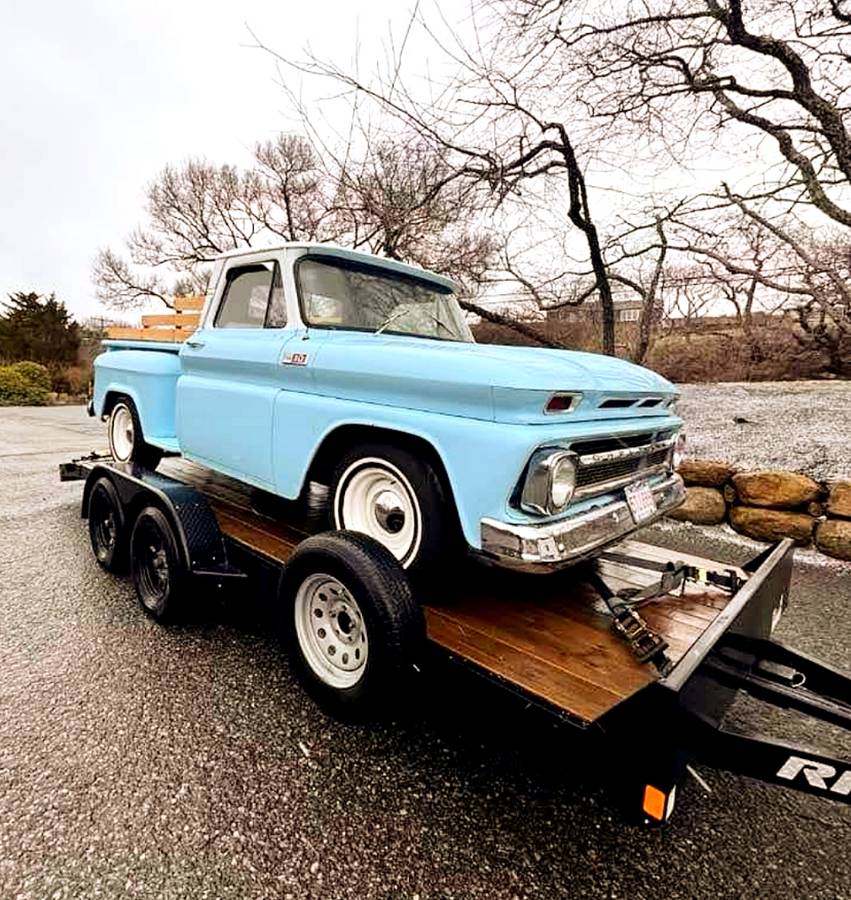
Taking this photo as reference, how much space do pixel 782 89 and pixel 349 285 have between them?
7.12 meters

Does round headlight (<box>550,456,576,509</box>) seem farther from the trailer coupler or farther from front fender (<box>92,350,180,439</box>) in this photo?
front fender (<box>92,350,180,439</box>)

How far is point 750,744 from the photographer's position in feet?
5.04

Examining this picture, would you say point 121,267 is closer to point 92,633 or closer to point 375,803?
point 92,633

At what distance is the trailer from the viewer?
5.07 feet

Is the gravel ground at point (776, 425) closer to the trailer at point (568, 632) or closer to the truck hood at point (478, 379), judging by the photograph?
the trailer at point (568, 632)

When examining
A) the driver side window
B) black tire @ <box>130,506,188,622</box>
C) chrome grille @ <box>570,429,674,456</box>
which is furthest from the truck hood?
black tire @ <box>130,506,188,622</box>

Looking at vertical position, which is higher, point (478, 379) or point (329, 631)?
point (478, 379)

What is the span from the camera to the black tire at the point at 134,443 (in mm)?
4539

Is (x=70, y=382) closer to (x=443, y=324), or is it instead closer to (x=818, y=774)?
(x=443, y=324)

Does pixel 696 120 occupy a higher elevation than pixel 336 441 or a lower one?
higher

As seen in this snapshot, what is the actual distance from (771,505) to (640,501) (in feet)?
11.3

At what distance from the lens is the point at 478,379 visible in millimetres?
2166

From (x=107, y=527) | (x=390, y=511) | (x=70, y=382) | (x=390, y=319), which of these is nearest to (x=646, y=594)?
(x=390, y=511)

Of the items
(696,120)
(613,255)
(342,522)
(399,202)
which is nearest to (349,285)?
(342,522)
